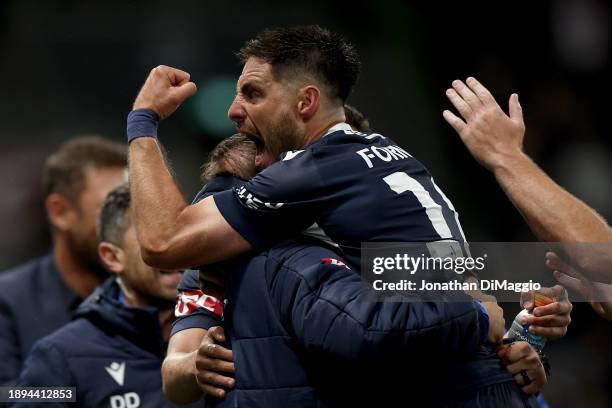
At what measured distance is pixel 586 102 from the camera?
7.91 metres

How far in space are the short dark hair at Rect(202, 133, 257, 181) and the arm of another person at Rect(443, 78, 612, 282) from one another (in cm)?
71

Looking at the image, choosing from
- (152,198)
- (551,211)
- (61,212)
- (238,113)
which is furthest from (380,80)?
(152,198)

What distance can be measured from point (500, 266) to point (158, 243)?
114 centimetres

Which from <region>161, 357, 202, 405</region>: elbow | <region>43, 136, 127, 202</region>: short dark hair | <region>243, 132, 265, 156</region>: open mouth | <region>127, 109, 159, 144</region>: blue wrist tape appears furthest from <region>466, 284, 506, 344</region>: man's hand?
<region>43, 136, 127, 202</region>: short dark hair

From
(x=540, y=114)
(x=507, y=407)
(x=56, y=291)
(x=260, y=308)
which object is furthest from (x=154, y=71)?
(x=540, y=114)

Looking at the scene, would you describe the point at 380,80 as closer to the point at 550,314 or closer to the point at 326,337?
the point at 550,314

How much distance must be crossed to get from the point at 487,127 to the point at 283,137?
0.71 m

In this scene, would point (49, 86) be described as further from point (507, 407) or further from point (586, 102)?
point (507, 407)

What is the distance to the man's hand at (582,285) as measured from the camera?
3.29 metres

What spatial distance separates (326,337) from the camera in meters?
2.63

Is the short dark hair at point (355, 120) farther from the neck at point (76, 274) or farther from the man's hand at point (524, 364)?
the neck at point (76, 274)

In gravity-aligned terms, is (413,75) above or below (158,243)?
above

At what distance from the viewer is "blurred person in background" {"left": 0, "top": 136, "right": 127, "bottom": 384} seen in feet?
16.6

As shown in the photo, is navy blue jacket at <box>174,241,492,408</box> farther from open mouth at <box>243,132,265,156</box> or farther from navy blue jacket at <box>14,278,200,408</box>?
navy blue jacket at <box>14,278,200,408</box>
